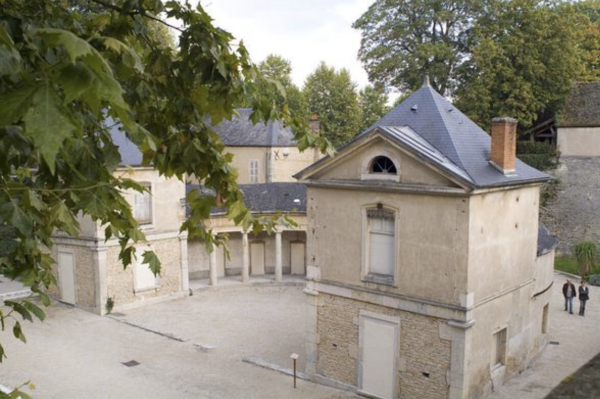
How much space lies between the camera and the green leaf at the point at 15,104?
2188 mm

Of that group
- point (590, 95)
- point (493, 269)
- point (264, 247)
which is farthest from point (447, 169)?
point (590, 95)

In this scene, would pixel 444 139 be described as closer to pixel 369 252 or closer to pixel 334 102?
pixel 369 252

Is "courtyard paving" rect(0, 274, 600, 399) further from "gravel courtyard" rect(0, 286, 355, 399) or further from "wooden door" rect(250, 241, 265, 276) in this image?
→ "wooden door" rect(250, 241, 265, 276)

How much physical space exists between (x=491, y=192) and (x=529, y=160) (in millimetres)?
20362

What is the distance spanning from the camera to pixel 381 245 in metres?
13.9

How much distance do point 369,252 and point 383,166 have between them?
2214 mm

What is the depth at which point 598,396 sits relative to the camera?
14.0 meters

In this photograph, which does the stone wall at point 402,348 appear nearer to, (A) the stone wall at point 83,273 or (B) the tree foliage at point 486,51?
(A) the stone wall at point 83,273

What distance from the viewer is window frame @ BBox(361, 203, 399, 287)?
1351cm

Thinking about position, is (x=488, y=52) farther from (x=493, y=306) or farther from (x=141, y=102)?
(x=141, y=102)

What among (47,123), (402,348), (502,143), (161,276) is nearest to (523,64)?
(502,143)

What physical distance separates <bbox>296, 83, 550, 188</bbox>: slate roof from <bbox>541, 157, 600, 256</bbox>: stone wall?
58.2 ft

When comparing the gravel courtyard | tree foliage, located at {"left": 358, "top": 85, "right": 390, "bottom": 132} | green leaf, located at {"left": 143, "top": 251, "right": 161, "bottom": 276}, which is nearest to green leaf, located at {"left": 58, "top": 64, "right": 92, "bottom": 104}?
green leaf, located at {"left": 143, "top": 251, "right": 161, "bottom": 276}

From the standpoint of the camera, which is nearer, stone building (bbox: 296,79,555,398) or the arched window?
stone building (bbox: 296,79,555,398)
